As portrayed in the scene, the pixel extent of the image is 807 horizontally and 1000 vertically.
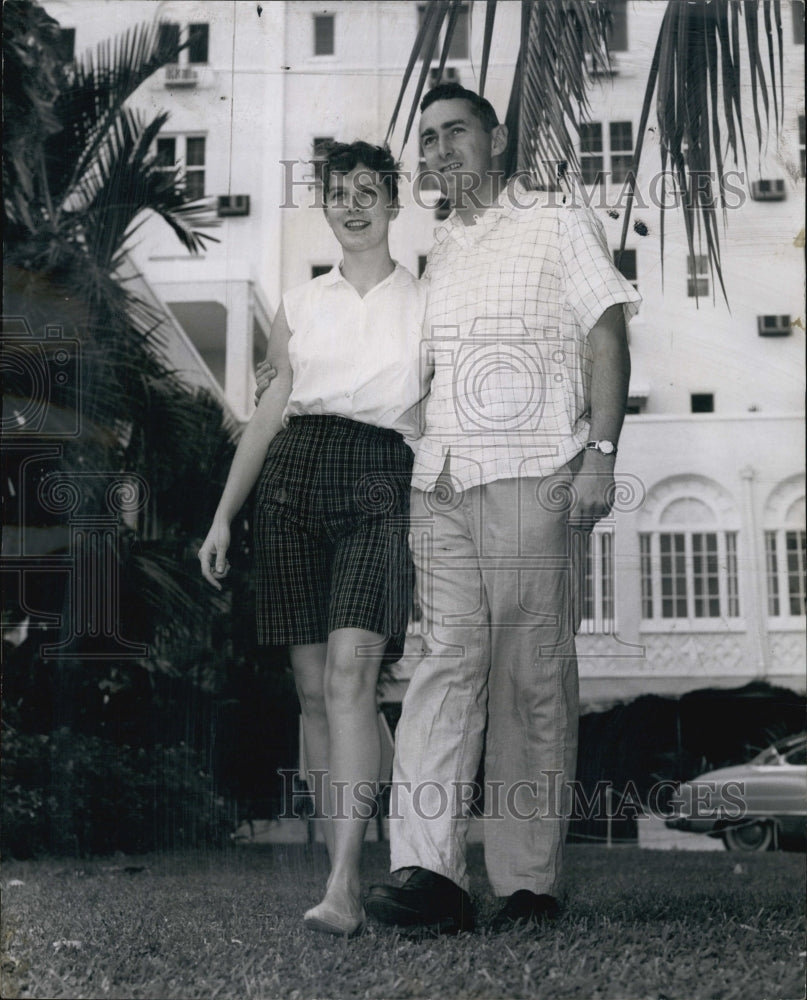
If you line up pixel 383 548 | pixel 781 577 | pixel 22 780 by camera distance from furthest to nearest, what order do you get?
pixel 22 780 < pixel 781 577 < pixel 383 548

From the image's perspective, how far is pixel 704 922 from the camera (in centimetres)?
324

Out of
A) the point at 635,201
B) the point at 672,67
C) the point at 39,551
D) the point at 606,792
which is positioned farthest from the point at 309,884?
the point at 672,67

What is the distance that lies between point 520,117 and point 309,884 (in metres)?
2.25

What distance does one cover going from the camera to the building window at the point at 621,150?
11.7 ft

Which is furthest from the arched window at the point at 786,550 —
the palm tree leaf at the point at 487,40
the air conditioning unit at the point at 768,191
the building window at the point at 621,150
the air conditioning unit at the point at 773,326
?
the palm tree leaf at the point at 487,40

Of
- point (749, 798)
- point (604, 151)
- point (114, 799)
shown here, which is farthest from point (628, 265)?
point (114, 799)

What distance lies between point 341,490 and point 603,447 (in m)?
0.69

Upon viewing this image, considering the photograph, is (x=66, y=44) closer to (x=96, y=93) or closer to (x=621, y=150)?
(x=96, y=93)

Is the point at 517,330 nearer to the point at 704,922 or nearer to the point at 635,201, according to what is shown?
the point at 635,201

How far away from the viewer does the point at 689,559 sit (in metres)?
3.51

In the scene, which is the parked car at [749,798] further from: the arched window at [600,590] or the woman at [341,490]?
the woman at [341,490]

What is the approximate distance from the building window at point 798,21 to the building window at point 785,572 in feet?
4.78

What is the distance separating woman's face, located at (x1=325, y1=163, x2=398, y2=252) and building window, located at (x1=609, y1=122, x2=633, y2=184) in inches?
25.9

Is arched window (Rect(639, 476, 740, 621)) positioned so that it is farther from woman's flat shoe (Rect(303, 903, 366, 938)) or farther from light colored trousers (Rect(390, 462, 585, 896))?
woman's flat shoe (Rect(303, 903, 366, 938))
